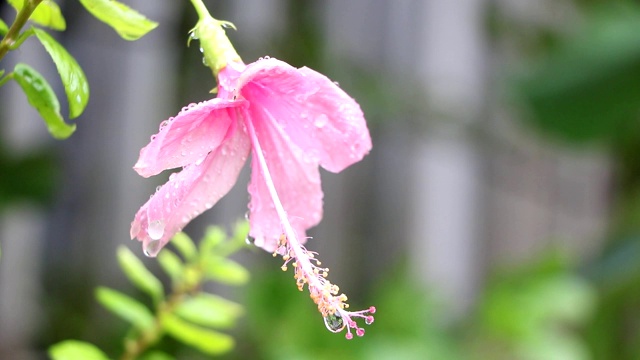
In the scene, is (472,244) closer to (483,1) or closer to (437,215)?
(437,215)

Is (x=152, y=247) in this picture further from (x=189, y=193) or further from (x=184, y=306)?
(x=184, y=306)

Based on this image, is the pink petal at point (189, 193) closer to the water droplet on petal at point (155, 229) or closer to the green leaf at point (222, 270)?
the water droplet on petal at point (155, 229)

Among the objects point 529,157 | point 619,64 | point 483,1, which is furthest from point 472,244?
point 619,64

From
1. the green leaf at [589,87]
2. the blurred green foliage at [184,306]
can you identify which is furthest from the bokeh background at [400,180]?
the blurred green foliage at [184,306]

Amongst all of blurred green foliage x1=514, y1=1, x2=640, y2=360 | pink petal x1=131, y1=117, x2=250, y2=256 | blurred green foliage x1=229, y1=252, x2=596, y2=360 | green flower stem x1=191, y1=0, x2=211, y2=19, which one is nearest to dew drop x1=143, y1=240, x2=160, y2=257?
pink petal x1=131, y1=117, x2=250, y2=256

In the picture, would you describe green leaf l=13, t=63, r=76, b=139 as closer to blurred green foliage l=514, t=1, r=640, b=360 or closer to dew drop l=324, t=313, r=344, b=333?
dew drop l=324, t=313, r=344, b=333
